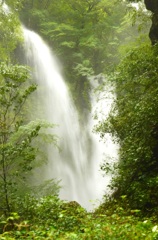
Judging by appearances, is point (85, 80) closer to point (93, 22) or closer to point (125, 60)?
point (93, 22)

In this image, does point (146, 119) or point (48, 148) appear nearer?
point (146, 119)

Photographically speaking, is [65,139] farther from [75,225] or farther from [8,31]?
[75,225]

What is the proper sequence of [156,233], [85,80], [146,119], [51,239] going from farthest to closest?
[85,80] < [146,119] < [51,239] < [156,233]

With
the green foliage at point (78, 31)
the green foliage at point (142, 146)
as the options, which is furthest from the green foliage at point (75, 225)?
the green foliage at point (78, 31)

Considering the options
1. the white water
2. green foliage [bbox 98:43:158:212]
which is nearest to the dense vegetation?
green foliage [bbox 98:43:158:212]

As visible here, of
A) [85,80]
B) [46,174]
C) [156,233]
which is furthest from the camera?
[85,80]

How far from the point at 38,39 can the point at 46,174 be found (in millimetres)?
11241

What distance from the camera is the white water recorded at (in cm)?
1669

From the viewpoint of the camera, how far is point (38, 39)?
69.2ft

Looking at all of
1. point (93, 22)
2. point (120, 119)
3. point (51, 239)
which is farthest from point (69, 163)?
point (51, 239)

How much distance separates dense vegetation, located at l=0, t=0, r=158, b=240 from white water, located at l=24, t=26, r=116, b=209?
124 centimetres

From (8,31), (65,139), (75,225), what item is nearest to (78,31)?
(8,31)

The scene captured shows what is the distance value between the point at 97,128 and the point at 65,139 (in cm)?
757

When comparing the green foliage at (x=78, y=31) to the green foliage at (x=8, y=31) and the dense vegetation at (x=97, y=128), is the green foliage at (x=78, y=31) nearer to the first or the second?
the dense vegetation at (x=97, y=128)
